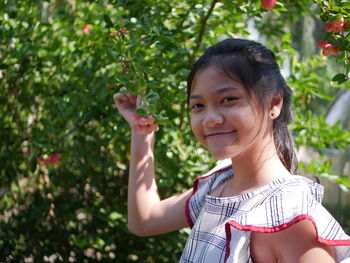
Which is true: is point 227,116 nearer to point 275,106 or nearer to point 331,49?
point 275,106

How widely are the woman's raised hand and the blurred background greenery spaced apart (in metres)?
0.46

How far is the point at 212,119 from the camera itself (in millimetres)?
1143

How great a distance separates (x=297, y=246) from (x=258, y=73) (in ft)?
1.24

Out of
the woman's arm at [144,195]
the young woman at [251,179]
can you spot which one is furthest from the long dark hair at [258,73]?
the woman's arm at [144,195]

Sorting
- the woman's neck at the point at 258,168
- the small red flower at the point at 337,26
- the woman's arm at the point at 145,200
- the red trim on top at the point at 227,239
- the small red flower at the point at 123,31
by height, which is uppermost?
the small red flower at the point at 337,26

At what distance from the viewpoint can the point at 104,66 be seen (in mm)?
2148

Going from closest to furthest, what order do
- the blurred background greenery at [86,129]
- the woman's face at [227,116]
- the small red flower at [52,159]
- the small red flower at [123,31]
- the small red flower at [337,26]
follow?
the woman's face at [227,116], the small red flower at [337,26], the small red flower at [123,31], the blurred background greenery at [86,129], the small red flower at [52,159]

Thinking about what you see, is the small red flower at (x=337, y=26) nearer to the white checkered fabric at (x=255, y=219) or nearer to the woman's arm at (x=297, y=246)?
the white checkered fabric at (x=255, y=219)

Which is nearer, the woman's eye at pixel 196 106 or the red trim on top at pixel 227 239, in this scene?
the red trim on top at pixel 227 239

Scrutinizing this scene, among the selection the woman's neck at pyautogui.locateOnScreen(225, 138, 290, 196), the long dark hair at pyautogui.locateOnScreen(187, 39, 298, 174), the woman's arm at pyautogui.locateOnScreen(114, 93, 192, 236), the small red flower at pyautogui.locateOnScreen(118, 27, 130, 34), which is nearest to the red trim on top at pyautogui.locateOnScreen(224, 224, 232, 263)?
the woman's neck at pyautogui.locateOnScreen(225, 138, 290, 196)

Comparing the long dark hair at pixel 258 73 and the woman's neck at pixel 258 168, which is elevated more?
the long dark hair at pixel 258 73

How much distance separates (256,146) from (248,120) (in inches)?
3.1

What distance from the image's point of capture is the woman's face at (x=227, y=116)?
1137mm

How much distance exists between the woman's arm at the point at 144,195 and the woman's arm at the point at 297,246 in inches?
18.2
